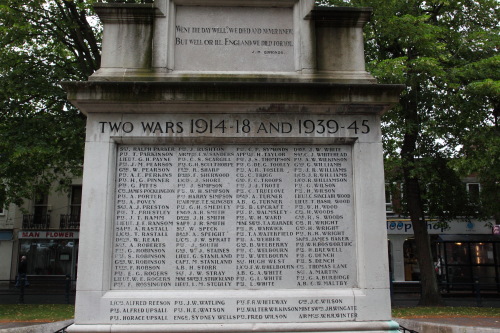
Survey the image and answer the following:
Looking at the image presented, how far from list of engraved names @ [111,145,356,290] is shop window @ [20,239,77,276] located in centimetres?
3053

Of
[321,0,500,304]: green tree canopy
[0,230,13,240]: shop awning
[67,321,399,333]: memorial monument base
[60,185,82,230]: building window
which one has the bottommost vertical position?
[67,321,399,333]: memorial monument base

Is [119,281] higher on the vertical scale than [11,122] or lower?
lower

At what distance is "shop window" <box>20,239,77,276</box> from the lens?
33.8 meters

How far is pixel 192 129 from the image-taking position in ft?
19.4

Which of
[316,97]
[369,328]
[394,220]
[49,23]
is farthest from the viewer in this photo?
[394,220]

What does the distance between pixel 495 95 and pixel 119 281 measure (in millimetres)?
14834

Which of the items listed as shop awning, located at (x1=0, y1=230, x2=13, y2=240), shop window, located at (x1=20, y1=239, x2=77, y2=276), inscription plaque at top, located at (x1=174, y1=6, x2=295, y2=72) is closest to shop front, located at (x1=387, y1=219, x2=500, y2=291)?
inscription plaque at top, located at (x1=174, y1=6, x2=295, y2=72)

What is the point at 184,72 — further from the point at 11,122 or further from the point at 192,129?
the point at 11,122

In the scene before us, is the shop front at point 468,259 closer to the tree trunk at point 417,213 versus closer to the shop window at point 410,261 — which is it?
the shop window at point 410,261

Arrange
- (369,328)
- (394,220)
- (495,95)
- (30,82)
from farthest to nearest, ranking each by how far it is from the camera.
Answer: (394,220)
(30,82)
(495,95)
(369,328)

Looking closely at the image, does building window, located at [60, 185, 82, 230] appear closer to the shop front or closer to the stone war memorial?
the shop front

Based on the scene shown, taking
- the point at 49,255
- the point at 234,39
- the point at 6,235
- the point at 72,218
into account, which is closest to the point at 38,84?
the point at 234,39

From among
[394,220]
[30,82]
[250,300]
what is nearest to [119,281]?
[250,300]

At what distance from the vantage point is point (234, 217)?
18.9 ft
